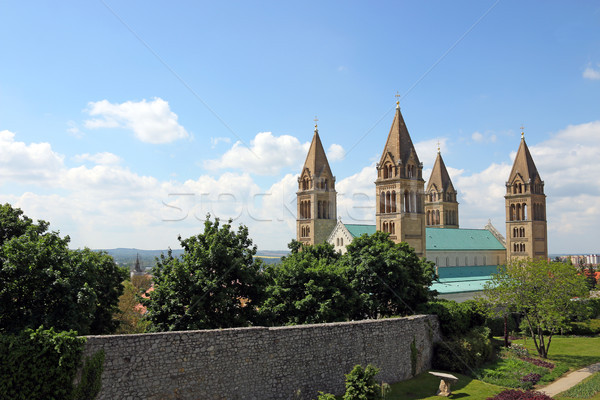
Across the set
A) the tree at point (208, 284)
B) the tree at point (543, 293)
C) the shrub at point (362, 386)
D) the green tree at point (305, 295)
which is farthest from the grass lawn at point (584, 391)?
the tree at point (208, 284)

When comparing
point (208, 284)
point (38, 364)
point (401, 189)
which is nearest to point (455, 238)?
point (401, 189)

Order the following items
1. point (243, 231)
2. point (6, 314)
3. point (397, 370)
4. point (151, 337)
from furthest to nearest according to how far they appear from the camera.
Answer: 1. point (243, 231)
2. point (397, 370)
3. point (6, 314)
4. point (151, 337)

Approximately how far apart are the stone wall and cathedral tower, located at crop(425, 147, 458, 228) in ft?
224

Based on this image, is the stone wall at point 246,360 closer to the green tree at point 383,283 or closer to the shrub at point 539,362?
the green tree at point 383,283

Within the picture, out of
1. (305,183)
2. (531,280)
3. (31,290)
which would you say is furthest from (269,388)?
(305,183)

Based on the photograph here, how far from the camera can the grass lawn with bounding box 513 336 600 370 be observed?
1271 inches

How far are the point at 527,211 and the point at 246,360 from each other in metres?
75.0

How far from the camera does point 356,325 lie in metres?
21.4

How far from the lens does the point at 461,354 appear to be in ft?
89.4

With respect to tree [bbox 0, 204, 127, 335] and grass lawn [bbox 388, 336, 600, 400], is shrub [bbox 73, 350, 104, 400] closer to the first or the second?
tree [bbox 0, 204, 127, 335]

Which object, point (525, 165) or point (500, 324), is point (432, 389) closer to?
point (500, 324)

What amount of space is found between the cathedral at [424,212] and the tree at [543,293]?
23472 mm

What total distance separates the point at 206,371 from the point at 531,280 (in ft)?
89.2

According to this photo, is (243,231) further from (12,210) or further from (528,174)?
(528,174)
